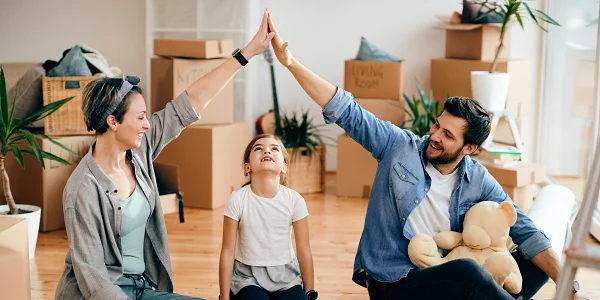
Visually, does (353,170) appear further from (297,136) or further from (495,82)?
(495,82)

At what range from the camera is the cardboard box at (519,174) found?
178 inches

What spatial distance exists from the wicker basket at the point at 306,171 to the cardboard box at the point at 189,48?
0.91 metres

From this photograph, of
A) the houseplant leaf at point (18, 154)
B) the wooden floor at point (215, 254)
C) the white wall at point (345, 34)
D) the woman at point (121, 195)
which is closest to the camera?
Answer: the woman at point (121, 195)

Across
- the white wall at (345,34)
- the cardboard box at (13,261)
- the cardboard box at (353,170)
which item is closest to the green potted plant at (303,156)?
the cardboard box at (353,170)

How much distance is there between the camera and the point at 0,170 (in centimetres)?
390

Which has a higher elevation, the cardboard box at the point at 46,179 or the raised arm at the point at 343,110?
the raised arm at the point at 343,110

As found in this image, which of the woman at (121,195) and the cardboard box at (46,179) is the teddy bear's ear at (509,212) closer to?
the woman at (121,195)

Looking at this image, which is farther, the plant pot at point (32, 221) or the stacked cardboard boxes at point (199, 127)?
the stacked cardboard boxes at point (199, 127)

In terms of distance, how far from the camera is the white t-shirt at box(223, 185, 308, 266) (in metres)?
2.74

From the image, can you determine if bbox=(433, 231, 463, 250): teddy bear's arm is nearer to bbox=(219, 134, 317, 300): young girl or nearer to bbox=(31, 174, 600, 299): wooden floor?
bbox=(219, 134, 317, 300): young girl

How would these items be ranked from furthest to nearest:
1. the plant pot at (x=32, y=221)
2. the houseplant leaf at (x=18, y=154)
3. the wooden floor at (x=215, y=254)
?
the plant pot at (x=32, y=221) < the houseplant leaf at (x=18, y=154) < the wooden floor at (x=215, y=254)

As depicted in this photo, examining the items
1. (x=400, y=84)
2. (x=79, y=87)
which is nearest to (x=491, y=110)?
(x=400, y=84)

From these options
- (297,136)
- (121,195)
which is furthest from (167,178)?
(121,195)

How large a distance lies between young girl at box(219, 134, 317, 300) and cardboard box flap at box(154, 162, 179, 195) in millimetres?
1653
